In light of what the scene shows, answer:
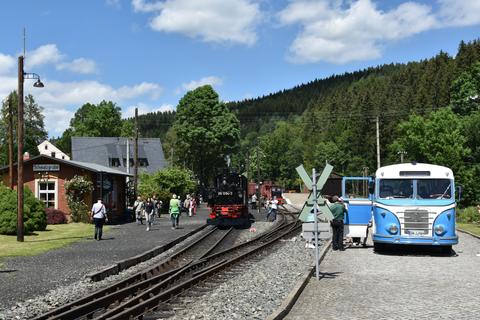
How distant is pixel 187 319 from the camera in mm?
9180

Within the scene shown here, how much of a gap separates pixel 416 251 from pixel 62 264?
11.3 m

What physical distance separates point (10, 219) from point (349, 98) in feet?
388

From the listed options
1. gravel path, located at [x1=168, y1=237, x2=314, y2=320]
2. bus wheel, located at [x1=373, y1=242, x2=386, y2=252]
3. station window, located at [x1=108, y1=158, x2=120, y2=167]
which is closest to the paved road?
gravel path, located at [x1=168, y1=237, x2=314, y2=320]

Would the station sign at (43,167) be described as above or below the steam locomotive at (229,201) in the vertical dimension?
above

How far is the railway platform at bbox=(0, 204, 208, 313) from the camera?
1260 cm

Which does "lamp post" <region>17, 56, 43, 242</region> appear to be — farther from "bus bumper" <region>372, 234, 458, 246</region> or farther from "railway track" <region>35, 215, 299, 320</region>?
"bus bumper" <region>372, 234, 458, 246</region>

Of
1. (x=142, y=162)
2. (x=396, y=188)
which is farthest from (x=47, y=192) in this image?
(x=142, y=162)

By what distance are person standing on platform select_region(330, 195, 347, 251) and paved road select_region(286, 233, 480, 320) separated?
131 centimetres

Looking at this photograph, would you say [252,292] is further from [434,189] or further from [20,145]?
[20,145]

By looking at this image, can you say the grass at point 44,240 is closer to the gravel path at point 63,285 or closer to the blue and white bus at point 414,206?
the gravel path at point 63,285

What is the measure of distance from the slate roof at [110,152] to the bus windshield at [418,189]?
5786 centimetres

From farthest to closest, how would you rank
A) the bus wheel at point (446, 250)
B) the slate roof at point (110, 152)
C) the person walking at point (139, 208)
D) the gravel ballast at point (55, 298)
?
the slate roof at point (110, 152) → the person walking at point (139, 208) → the bus wheel at point (446, 250) → the gravel ballast at point (55, 298)

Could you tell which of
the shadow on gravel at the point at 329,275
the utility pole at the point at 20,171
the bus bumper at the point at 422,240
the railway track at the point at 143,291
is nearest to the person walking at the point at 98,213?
the utility pole at the point at 20,171

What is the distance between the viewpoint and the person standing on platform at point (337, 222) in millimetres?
18469
